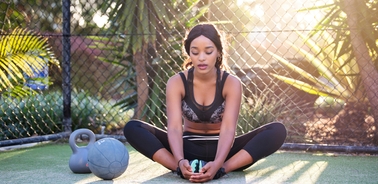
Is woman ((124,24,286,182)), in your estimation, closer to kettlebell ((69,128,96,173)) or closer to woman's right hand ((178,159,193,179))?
woman's right hand ((178,159,193,179))

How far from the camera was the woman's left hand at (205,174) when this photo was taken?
126 inches

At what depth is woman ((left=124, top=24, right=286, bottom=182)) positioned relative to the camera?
11.3 ft

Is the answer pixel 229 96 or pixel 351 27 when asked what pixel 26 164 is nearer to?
pixel 229 96

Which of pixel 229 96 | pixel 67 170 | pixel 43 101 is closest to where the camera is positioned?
pixel 229 96

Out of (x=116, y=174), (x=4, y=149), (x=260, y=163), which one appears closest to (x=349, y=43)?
(x=260, y=163)

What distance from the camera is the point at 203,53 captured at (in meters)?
3.41

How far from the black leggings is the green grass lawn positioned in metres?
0.16

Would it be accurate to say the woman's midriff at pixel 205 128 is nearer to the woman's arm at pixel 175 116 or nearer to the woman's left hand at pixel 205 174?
the woman's arm at pixel 175 116

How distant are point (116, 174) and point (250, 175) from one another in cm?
86

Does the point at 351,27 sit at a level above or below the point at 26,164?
above

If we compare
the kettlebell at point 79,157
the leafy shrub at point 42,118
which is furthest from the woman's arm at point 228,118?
the leafy shrub at point 42,118

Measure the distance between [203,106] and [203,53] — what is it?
0.37 metres

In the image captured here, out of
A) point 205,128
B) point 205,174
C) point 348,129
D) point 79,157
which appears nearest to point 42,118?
point 79,157

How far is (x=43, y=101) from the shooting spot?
6.98 meters
